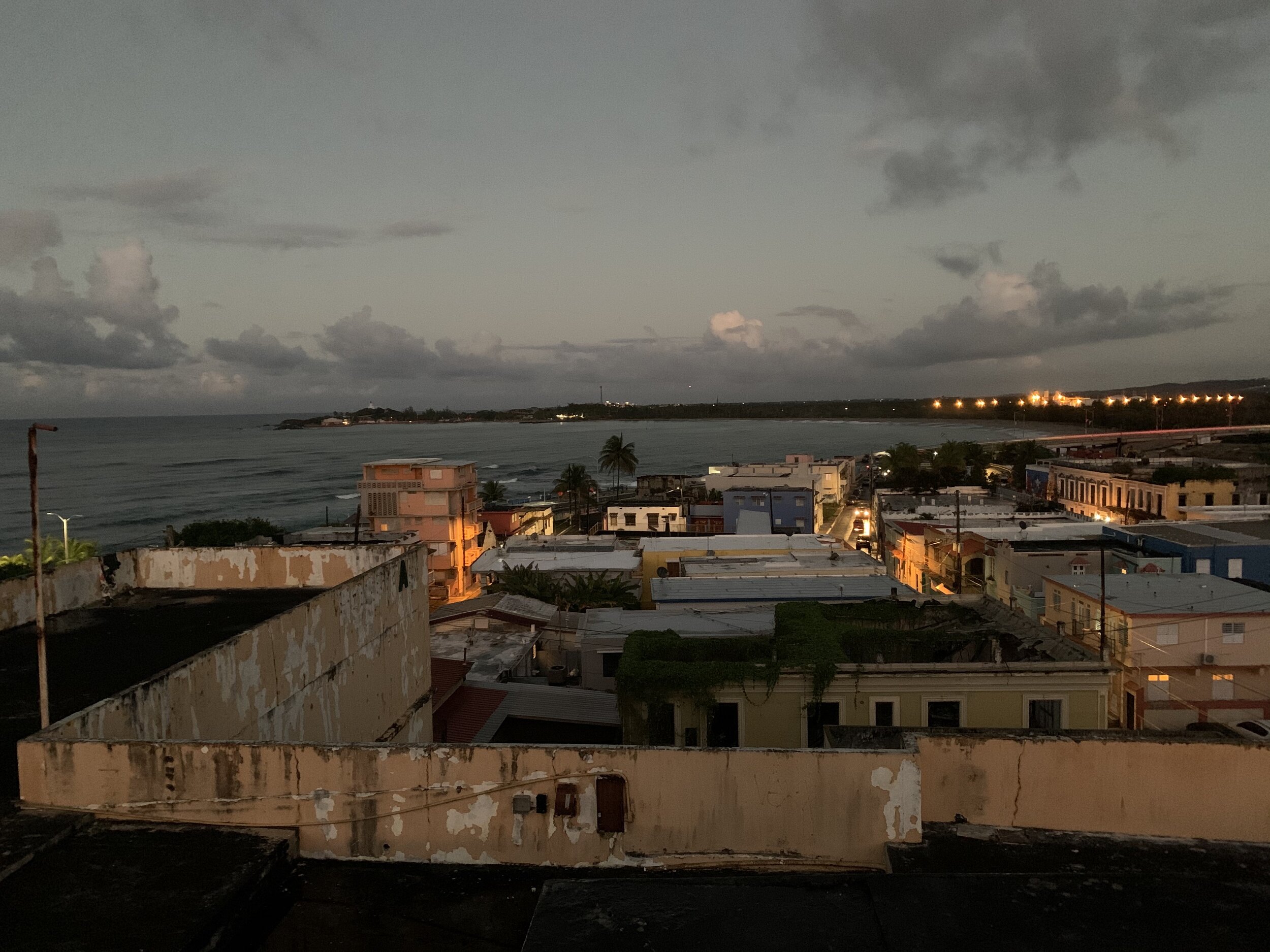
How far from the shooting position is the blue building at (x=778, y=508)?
52469 mm

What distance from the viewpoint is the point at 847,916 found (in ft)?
19.2

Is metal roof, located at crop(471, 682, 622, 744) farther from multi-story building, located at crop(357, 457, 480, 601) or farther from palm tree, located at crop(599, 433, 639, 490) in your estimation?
palm tree, located at crop(599, 433, 639, 490)

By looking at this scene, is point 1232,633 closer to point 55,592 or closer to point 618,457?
point 55,592

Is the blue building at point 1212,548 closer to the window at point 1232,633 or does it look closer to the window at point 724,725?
the window at point 1232,633

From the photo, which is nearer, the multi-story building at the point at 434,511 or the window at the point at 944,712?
the window at the point at 944,712

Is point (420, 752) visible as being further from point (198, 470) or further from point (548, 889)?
point (198, 470)

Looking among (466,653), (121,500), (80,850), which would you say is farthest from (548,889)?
(121,500)

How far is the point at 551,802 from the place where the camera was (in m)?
7.64

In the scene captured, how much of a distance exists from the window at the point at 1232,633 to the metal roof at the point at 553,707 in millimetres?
15590

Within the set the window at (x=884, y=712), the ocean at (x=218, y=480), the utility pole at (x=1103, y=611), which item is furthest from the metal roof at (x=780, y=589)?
the ocean at (x=218, y=480)

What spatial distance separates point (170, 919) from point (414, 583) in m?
9.93

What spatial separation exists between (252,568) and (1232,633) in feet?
76.2

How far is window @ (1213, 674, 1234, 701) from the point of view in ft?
69.6

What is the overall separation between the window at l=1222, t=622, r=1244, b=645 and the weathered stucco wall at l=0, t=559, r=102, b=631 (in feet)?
83.5
